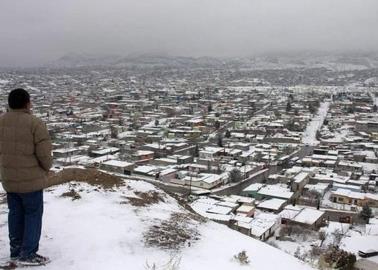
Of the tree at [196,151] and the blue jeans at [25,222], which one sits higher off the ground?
the blue jeans at [25,222]

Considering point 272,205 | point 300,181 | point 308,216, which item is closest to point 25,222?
point 308,216

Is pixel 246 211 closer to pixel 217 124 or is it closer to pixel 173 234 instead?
pixel 173 234

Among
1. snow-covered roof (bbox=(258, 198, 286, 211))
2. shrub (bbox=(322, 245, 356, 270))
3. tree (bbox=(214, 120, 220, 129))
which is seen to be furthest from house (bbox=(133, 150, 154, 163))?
shrub (bbox=(322, 245, 356, 270))

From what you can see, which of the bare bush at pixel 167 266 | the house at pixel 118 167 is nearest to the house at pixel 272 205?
the house at pixel 118 167

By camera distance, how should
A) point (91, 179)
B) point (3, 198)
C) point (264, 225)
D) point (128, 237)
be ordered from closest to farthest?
1. point (128, 237)
2. point (3, 198)
3. point (91, 179)
4. point (264, 225)

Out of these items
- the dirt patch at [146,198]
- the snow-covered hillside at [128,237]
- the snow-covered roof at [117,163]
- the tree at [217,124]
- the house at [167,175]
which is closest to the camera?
the snow-covered hillside at [128,237]

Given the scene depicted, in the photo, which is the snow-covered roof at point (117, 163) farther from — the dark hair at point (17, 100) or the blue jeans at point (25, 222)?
the dark hair at point (17, 100)
